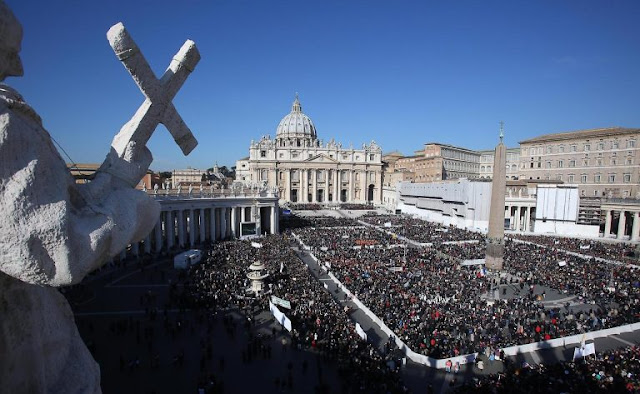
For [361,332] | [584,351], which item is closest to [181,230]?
[361,332]

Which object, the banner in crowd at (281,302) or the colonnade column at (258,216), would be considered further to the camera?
the colonnade column at (258,216)

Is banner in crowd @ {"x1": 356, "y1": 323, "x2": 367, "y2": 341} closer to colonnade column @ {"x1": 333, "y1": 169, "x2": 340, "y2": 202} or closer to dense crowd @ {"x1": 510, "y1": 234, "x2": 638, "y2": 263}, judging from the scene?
dense crowd @ {"x1": 510, "y1": 234, "x2": 638, "y2": 263}

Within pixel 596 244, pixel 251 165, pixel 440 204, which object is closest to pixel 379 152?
pixel 251 165

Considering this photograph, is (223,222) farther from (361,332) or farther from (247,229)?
(361,332)

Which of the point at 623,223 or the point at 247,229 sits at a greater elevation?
the point at 623,223

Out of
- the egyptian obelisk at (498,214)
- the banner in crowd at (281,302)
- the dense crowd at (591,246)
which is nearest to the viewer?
the banner in crowd at (281,302)

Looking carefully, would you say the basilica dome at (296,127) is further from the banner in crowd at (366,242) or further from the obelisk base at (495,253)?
the obelisk base at (495,253)

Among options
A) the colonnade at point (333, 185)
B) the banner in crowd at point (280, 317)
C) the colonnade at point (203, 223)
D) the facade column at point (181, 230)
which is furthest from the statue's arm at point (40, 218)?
the colonnade at point (333, 185)

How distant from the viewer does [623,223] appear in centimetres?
4269

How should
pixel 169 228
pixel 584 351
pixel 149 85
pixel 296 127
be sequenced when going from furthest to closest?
1. pixel 296 127
2. pixel 169 228
3. pixel 584 351
4. pixel 149 85

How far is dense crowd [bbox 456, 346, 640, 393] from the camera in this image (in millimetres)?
11320

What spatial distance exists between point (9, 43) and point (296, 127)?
110 m

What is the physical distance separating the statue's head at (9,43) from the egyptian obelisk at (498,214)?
85.2 feet

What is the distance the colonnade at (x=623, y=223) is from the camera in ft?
136
